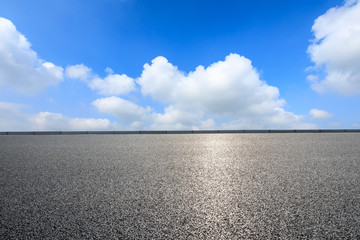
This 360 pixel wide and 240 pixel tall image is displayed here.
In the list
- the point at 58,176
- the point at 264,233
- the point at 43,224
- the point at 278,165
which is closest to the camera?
the point at 264,233

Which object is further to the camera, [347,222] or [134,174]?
[134,174]

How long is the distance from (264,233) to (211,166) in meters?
2.63

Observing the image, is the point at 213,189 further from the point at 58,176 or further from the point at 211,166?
the point at 58,176

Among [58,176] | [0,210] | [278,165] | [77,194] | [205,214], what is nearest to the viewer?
[205,214]

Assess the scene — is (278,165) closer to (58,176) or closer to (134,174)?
(134,174)

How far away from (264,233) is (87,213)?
63.3 inches

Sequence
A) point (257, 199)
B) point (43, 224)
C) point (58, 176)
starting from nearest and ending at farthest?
point (43, 224)
point (257, 199)
point (58, 176)

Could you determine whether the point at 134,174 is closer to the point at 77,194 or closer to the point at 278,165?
the point at 77,194

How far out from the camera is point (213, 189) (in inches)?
115

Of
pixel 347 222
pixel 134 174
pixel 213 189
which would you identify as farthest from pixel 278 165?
pixel 134 174

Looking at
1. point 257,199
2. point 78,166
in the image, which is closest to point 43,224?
point 257,199

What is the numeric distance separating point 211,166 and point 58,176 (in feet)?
8.78

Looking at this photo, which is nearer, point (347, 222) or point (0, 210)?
point (347, 222)

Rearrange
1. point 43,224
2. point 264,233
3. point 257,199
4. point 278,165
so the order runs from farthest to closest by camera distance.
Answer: point 278,165 → point 257,199 → point 43,224 → point 264,233
